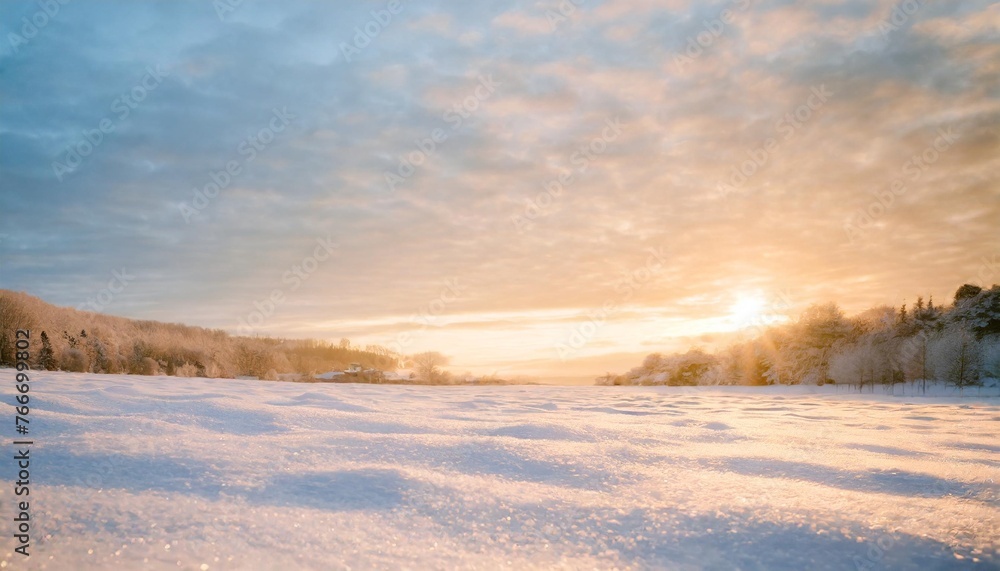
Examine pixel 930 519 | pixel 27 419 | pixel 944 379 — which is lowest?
pixel 944 379

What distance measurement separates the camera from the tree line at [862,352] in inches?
683

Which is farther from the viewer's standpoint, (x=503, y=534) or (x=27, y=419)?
(x=27, y=419)

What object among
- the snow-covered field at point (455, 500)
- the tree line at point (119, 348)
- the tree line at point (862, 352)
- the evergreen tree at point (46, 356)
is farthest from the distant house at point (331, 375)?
the tree line at point (862, 352)

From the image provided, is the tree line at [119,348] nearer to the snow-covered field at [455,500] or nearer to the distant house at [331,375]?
the distant house at [331,375]

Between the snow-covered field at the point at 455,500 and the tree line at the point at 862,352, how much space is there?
18522mm

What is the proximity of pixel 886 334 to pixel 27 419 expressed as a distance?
25210 mm

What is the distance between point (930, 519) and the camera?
6.31 ft

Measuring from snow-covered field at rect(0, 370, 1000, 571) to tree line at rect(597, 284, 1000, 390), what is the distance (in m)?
18.5

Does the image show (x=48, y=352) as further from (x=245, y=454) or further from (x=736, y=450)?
(x=736, y=450)

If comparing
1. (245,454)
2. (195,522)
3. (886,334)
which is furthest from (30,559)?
(886,334)

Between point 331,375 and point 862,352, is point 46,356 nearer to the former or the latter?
point 331,375

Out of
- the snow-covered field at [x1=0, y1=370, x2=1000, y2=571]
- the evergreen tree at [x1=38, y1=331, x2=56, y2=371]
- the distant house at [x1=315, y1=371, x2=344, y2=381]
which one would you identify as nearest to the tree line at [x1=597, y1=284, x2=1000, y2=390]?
the distant house at [x1=315, y1=371, x2=344, y2=381]

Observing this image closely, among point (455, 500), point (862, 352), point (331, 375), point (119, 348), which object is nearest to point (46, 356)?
point (119, 348)

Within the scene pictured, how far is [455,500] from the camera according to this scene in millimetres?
1953
